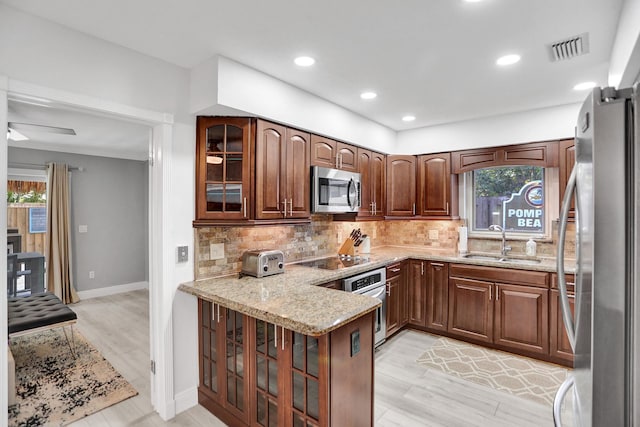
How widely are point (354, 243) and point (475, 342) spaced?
1.68 metres

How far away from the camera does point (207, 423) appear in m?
2.24

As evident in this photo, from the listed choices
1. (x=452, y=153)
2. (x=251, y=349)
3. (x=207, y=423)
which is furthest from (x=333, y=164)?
(x=207, y=423)

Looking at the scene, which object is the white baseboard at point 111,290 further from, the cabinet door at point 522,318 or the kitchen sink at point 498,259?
the cabinet door at point 522,318

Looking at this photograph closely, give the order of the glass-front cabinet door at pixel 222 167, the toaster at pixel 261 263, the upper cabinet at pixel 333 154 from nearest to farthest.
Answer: the glass-front cabinet door at pixel 222 167 → the toaster at pixel 261 263 → the upper cabinet at pixel 333 154

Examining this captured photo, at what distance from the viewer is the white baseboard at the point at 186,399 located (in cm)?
237

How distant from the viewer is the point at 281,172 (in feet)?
8.79

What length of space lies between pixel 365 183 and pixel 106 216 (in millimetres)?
4650

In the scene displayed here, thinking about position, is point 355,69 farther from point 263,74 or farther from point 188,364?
point 188,364

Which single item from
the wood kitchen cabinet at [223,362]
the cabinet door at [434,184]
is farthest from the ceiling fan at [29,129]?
the cabinet door at [434,184]

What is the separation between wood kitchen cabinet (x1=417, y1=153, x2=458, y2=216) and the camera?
3969mm

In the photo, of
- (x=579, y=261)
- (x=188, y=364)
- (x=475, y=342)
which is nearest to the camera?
(x=579, y=261)

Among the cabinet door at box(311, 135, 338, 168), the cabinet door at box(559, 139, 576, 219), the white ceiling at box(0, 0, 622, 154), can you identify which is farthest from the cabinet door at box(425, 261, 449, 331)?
A: the white ceiling at box(0, 0, 622, 154)

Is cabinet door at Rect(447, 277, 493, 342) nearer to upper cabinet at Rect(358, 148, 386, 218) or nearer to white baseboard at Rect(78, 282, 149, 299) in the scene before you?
upper cabinet at Rect(358, 148, 386, 218)

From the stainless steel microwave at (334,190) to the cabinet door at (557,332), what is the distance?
2092 mm
